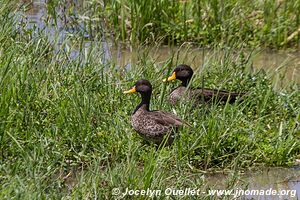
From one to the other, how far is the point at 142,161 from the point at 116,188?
121 cm

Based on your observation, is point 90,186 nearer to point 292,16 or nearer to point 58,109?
point 58,109

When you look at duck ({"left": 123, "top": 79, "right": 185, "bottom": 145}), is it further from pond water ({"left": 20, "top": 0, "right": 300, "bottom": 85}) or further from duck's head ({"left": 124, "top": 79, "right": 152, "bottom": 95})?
pond water ({"left": 20, "top": 0, "right": 300, "bottom": 85})

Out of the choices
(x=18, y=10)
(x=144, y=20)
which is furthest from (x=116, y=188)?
(x=144, y=20)

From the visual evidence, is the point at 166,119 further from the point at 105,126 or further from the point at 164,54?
the point at 164,54

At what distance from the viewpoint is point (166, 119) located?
762cm

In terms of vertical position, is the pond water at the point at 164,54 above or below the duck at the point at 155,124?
below

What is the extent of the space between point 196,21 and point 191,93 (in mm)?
2661

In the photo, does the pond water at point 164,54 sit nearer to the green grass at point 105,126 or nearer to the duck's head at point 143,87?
the green grass at point 105,126

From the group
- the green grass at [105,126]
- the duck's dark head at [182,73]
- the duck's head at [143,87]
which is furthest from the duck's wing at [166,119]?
the duck's dark head at [182,73]

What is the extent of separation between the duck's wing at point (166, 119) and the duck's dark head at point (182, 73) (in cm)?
116

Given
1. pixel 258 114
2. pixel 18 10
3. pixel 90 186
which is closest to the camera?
pixel 90 186

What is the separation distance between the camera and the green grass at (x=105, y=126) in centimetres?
618

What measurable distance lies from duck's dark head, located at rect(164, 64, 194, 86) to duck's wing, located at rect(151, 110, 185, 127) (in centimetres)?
116

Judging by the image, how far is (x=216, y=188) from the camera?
23.0 feet
